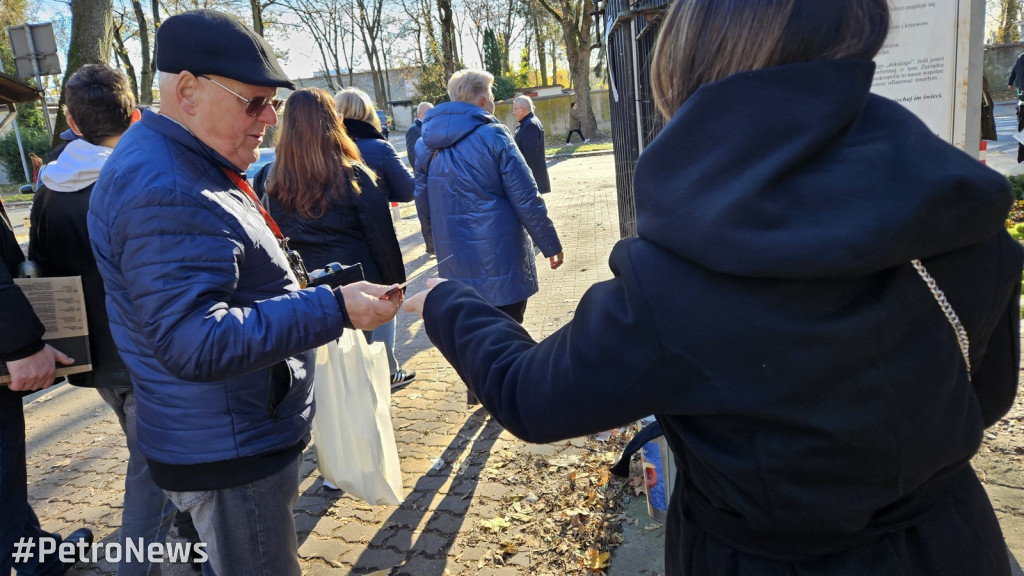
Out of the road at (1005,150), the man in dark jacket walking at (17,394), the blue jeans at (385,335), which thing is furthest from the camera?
the road at (1005,150)

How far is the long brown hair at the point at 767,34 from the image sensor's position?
1.11 m

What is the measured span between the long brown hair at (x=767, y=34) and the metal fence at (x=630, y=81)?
61.7 inches

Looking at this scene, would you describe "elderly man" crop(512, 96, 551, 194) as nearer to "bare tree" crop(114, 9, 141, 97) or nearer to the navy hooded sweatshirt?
the navy hooded sweatshirt

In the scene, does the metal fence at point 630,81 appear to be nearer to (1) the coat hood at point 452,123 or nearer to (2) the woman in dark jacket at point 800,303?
(1) the coat hood at point 452,123

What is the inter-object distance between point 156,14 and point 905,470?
33.7 m

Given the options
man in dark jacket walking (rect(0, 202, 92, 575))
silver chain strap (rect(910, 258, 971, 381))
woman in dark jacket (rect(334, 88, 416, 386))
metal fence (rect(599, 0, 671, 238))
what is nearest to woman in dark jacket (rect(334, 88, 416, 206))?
woman in dark jacket (rect(334, 88, 416, 386))

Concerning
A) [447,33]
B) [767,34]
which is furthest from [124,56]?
[767,34]

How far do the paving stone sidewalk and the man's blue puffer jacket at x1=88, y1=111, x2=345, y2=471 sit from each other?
1.45m

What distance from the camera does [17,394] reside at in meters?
3.01

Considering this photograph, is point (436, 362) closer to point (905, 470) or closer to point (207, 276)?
point (207, 276)

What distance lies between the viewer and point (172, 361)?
1.75m

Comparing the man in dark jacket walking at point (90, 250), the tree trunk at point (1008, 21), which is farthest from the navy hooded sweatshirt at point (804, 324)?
the tree trunk at point (1008, 21)

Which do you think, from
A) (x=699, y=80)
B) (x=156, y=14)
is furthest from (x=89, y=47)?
(x=156, y=14)

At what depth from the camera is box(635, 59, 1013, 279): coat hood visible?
3.34ft
